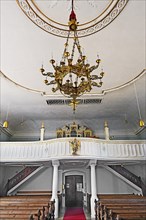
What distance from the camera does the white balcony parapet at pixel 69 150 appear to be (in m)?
9.64

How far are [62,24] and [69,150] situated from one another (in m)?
6.45

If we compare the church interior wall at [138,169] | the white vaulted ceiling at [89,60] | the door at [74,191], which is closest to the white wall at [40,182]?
the door at [74,191]

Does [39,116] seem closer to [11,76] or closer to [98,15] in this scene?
[11,76]

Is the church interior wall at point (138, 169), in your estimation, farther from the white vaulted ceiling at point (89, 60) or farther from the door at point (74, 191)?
the door at point (74, 191)

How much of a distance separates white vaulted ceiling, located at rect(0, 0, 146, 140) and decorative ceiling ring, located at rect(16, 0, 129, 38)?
4.0 inches

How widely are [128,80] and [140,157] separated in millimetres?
4538

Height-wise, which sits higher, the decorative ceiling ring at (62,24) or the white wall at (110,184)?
the decorative ceiling ring at (62,24)

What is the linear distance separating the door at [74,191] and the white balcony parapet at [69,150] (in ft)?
15.0

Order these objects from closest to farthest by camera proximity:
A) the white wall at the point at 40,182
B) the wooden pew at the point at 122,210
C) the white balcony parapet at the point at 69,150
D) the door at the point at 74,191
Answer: the wooden pew at the point at 122,210 < the white balcony parapet at the point at 69,150 < the white wall at the point at 40,182 < the door at the point at 74,191

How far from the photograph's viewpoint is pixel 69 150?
31.6 feet

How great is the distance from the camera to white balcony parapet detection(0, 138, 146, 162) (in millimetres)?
9641

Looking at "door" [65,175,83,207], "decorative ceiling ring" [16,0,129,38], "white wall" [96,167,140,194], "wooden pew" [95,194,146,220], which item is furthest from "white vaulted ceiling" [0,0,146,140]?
"wooden pew" [95,194,146,220]

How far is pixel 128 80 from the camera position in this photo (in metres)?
8.11

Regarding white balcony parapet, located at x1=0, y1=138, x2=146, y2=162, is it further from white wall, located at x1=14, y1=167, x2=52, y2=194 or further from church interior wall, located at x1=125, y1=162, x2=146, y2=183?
white wall, located at x1=14, y1=167, x2=52, y2=194
